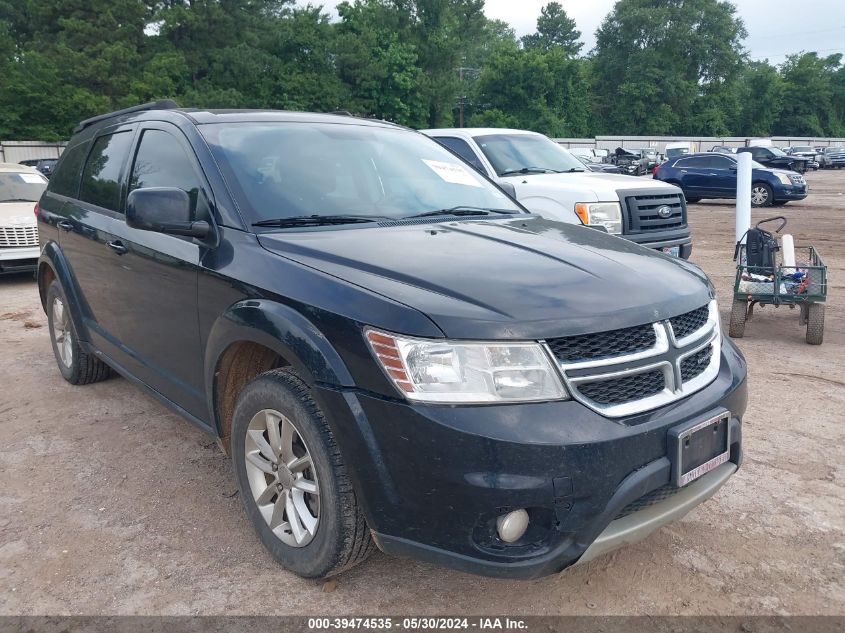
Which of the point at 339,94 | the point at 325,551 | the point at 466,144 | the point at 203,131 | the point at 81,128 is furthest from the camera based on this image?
the point at 339,94

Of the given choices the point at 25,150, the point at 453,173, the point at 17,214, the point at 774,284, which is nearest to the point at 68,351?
the point at 453,173

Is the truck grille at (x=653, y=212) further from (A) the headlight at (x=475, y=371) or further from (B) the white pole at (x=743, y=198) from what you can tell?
(A) the headlight at (x=475, y=371)

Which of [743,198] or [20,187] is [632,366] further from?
[20,187]

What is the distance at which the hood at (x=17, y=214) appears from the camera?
9.21 meters

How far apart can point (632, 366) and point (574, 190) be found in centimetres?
547

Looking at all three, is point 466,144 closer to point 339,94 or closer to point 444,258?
point 444,258

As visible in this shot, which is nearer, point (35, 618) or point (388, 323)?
point (388, 323)

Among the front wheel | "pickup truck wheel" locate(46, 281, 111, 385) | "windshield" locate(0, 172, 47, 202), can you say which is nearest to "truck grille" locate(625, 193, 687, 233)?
"pickup truck wheel" locate(46, 281, 111, 385)

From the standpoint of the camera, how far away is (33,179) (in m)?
10.6

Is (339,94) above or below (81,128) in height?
above

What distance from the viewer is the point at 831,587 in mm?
2711

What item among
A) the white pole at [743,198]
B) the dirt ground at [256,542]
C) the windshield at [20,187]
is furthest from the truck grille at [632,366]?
the windshield at [20,187]

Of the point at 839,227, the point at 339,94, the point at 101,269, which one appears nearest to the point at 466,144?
the point at 101,269

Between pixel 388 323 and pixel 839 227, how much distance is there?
51.0 feet
